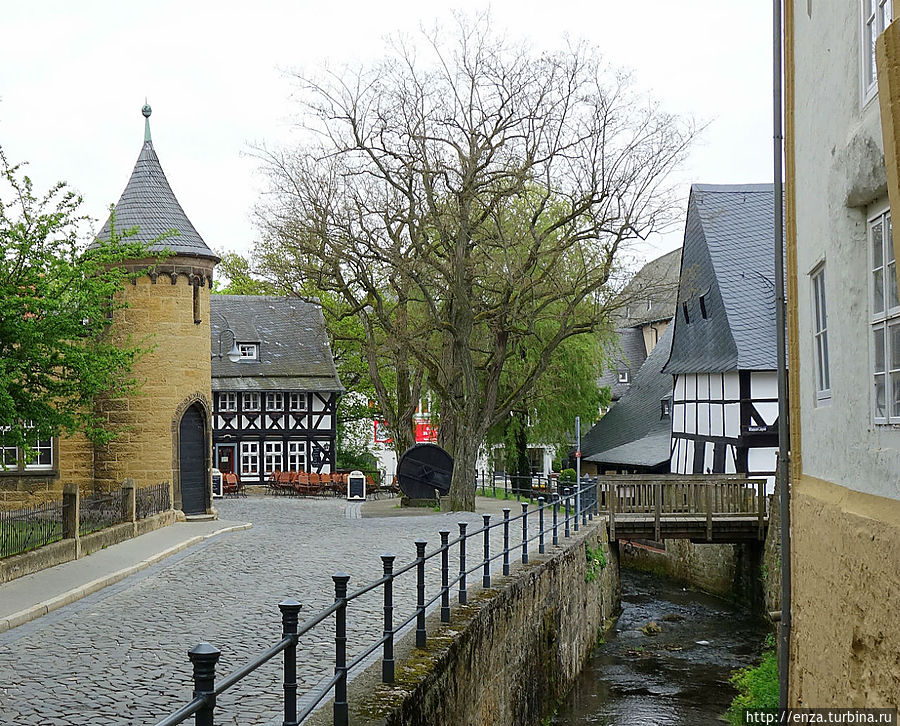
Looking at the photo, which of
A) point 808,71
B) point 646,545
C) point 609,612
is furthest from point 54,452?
point 808,71

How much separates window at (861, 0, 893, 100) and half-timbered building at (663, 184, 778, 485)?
20.7 metres

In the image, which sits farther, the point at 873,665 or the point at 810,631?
the point at 810,631

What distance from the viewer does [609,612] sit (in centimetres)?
2355

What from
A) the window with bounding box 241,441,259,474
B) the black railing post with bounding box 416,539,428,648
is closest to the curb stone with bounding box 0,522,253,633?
the black railing post with bounding box 416,539,428,648

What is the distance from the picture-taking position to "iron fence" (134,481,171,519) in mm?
21984

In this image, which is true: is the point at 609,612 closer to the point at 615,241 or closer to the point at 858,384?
the point at 615,241

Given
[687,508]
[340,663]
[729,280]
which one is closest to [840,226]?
[340,663]

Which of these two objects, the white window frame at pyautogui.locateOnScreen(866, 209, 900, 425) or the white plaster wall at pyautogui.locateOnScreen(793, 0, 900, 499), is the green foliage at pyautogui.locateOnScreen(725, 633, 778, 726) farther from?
the white window frame at pyautogui.locateOnScreen(866, 209, 900, 425)

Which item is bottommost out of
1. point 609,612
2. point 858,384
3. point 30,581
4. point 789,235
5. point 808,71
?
point 609,612

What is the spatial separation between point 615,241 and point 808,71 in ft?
52.7

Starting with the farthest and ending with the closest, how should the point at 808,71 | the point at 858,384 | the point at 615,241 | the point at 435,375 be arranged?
the point at 435,375 < the point at 615,241 < the point at 808,71 < the point at 858,384

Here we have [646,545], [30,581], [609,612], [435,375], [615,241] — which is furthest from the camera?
[646,545]

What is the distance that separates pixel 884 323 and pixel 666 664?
45.9 ft

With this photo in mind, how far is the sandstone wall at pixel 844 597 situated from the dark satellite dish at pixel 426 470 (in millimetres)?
19874
